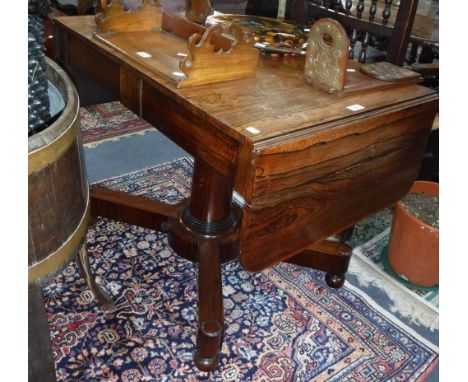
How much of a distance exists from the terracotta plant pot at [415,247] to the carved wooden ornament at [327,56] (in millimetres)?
756

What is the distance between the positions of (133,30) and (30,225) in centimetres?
86

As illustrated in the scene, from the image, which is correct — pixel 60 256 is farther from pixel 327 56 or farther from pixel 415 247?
pixel 415 247

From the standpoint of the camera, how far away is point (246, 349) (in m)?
1.53

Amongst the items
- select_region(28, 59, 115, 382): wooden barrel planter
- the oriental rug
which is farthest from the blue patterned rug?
the oriental rug

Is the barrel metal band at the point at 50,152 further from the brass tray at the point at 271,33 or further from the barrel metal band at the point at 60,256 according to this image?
the brass tray at the point at 271,33

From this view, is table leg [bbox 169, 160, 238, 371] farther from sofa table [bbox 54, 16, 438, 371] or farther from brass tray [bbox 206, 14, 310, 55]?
brass tray [bbox 206, 14, 310, 55]

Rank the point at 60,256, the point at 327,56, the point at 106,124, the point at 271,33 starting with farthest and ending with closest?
the point at 106,124 → the point at 271,33 → the point at 327,56 → the point at 60,256

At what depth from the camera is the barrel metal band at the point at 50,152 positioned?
85cm

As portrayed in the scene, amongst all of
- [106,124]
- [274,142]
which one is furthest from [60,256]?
[106,124]

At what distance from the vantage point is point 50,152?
880 millimetres

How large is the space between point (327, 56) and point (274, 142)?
37cm

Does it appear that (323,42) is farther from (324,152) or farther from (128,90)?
(128,90)

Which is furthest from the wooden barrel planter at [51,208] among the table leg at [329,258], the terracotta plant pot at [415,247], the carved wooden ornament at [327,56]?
the terracotta plant pot at [415,247]

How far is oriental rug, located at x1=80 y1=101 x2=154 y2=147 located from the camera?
8.76 ft
